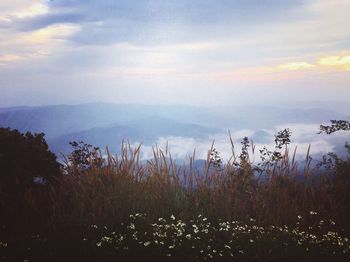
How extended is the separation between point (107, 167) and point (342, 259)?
224 inches

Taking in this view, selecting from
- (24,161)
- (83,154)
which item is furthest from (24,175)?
(83,154)

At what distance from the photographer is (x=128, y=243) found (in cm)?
768

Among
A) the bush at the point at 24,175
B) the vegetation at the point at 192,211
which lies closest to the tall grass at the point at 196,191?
the vegetation at the point at 192,211

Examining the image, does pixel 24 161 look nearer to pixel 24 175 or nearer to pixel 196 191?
pixel 24 175

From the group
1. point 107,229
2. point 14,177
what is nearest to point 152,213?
point 107,229

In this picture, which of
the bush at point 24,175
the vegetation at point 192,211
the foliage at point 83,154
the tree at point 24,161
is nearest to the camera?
the vegetation at point 192,211

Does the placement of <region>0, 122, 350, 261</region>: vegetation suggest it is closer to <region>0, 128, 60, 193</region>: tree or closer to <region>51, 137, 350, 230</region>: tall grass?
<region>51, 137, 350, 230</region>: tall grass

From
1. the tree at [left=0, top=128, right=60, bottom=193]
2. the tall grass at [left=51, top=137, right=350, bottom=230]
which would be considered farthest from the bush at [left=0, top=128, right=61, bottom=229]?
the tall grass at [left=51, top=137, right=350, bottom=230]

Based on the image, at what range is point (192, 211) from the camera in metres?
10.2

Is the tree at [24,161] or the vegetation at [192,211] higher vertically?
the tree at [24,161]

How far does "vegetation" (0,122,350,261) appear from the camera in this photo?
7.56 meters

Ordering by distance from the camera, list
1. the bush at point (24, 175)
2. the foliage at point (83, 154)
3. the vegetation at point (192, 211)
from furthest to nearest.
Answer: the foliage at point (83, 154) → the bush at point (24, 175) → the vegetation at point (192, 211)

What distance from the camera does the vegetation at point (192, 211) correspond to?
7.56 metres

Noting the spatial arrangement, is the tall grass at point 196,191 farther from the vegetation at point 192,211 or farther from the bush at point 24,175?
the bush at point 24,175
